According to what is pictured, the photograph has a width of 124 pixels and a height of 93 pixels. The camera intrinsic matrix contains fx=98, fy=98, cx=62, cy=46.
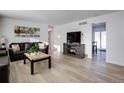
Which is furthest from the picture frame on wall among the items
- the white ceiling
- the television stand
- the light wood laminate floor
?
the light wood laminate floor

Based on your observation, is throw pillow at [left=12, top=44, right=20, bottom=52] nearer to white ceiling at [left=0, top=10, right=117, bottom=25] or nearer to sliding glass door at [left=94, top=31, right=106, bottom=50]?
white ceiling at [left=0, top=10, right=117, bottom=25]

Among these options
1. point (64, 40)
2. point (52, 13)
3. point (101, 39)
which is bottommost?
point (64, 40)

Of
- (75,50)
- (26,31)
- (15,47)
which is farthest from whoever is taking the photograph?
(26,31)

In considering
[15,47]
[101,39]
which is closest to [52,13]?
[15,47]

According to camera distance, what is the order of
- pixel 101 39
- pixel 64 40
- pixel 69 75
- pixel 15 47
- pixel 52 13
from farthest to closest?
pixel 101 39 → pixel 64 40 → pixel 15 47 → pixel 52 13 → pixel 69 75

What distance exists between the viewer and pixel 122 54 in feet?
13.4

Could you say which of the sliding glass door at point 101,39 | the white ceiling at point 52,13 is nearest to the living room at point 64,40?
the white ceiling at point 52,13

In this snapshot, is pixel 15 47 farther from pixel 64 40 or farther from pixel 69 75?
pixel 64 40

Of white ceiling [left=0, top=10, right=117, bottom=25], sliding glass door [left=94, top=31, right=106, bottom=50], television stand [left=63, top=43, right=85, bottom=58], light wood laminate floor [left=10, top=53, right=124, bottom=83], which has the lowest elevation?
light wood laminate floor [left=10, top=53, right=124, bottom=83]

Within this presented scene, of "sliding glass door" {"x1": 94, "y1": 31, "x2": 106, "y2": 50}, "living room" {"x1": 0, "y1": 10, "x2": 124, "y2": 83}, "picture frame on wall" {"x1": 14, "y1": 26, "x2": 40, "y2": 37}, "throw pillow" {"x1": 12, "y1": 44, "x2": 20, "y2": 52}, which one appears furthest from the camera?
"sliding glass door" {"x1": 94, "y1": 31, "x2": 106, "y2": 50}

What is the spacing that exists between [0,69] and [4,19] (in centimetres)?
457

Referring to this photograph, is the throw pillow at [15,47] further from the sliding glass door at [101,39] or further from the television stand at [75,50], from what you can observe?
the sliding glass door at [101,39]
